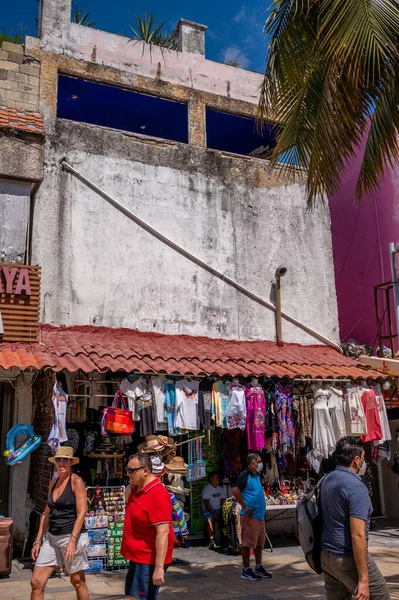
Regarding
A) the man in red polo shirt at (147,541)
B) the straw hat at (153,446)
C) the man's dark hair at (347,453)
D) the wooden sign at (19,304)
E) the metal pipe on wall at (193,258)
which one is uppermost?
the metal pipe on wall at (193,258)

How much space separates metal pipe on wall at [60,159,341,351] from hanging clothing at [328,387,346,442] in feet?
9.22

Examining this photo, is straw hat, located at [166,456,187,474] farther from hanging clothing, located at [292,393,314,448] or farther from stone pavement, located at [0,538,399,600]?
hanging clothing, located at [292,393,314,448]

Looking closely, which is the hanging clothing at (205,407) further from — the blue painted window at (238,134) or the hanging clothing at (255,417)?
the blue painted window at (238,134)

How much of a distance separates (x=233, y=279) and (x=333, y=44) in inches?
260

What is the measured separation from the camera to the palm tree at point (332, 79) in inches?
279

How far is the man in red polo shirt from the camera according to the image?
4797mm

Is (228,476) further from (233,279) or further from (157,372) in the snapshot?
(233,279)

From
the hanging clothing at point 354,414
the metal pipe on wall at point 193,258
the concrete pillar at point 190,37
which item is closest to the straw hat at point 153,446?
the hanging clothing at point 354,414

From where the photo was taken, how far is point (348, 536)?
445 cm

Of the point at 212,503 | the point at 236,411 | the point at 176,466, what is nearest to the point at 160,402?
the point at 176,466

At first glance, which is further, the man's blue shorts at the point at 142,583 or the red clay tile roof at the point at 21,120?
the red clay tile roof at the point at 21,120

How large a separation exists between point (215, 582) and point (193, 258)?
660 cm

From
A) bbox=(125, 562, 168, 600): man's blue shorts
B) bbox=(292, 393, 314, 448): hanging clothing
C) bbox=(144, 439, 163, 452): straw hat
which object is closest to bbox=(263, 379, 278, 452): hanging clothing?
bbox=(292, 393, 314, 448): hanging clothing

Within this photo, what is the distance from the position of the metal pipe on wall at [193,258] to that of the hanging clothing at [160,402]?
365 cm
